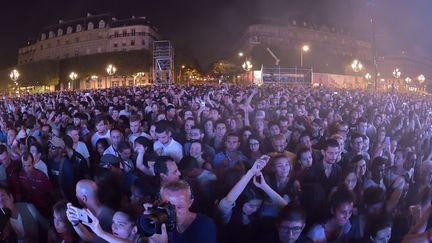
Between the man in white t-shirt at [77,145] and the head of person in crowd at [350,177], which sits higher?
the man in white t-shirt at [77,145]

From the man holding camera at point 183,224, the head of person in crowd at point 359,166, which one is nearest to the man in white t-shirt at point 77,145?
the man holding camera at point 183,224

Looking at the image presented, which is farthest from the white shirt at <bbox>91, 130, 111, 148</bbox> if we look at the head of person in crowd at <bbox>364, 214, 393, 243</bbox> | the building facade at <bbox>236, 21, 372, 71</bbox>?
the building facade at <bbox>236, 21, 372, 71</bbox>

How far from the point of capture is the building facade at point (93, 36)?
8562 centimetres

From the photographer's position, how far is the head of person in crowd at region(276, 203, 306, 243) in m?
3.66

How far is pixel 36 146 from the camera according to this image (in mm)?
5871

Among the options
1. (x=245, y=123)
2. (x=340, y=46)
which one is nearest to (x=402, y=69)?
(x=340, y=46)

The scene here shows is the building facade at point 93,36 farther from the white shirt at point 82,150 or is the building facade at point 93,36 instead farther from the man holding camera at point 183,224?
the man holding camera at point 183,224

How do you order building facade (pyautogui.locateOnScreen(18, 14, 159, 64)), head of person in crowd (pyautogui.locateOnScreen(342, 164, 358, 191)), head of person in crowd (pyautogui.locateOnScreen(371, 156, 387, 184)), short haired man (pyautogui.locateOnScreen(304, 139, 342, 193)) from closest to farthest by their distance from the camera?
head of person in crowd (pyautogui.locateOnScreen(342, 164, 358, 191))
short haired man (pyautogui.locateOnScreen(304, 139, 342, 193))
head of person in crowd (pyautogui.locateOnScreen(371, 156, 387, 184))
building facade (pyautogui.locateOnScreen(18, 14, 159, 64))

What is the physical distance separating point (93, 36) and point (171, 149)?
293 feet

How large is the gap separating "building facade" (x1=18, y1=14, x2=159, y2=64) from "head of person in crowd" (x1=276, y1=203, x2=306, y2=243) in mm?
81753

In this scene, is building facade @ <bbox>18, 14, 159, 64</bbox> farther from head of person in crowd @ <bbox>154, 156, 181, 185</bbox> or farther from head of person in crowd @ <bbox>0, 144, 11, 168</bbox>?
head of person in crowd @ <bbox>154, 156, 181, 185</bbox>

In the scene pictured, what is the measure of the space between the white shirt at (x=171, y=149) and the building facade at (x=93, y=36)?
79.0m

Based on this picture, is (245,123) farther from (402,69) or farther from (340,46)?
(402,69)

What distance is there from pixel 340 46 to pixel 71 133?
335 feet
